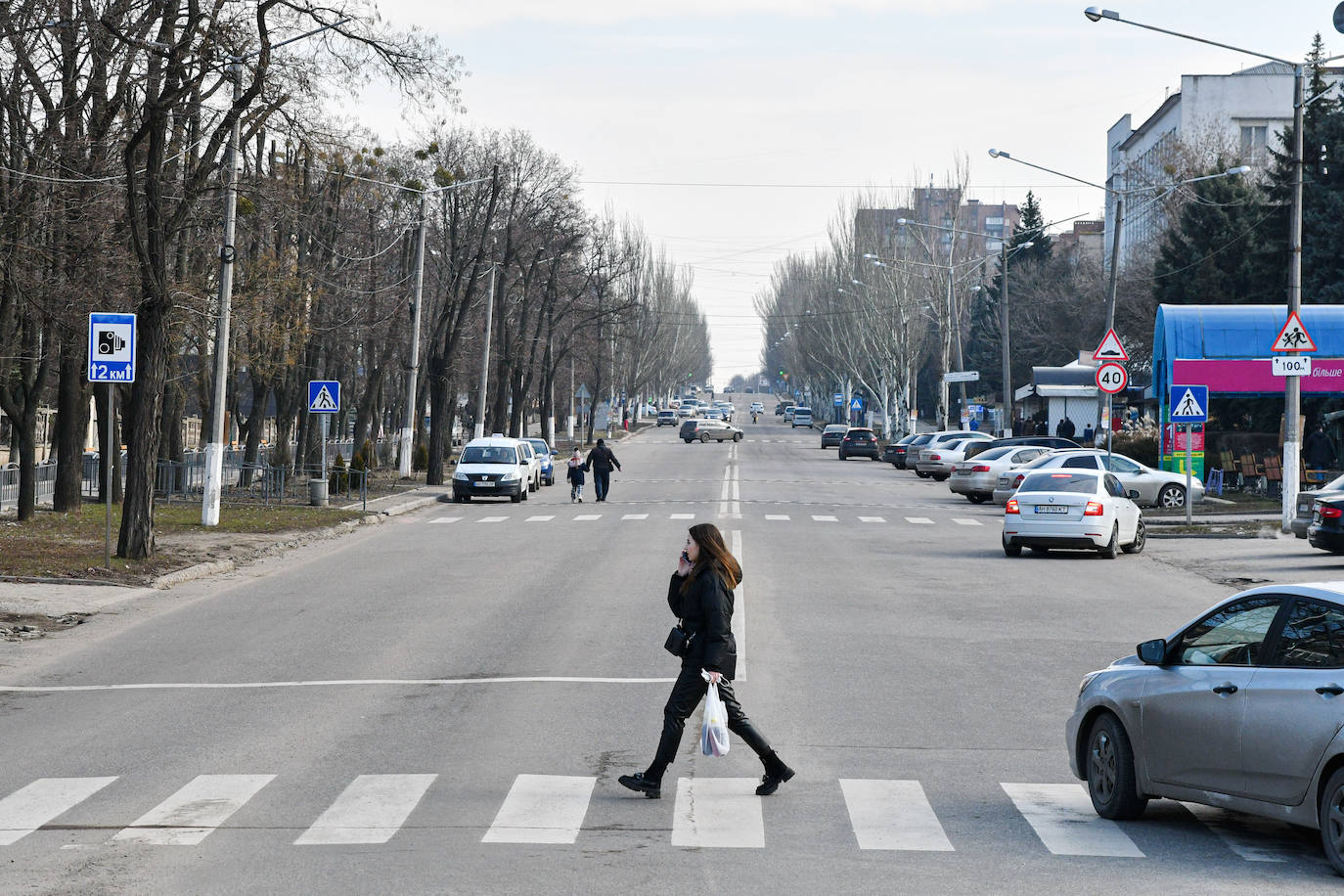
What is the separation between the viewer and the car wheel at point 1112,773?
8.47m

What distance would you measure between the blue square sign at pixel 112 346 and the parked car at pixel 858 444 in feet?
185

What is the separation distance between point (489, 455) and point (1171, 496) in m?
17.5

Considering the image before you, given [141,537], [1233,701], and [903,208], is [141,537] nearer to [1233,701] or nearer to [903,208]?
[1233,701]

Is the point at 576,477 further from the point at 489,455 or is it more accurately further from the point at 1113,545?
the point at 1113,545

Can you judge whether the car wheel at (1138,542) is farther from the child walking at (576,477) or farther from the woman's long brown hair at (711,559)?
the woman's long brown hair at (711,559)

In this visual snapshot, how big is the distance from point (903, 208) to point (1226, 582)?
73.0 m

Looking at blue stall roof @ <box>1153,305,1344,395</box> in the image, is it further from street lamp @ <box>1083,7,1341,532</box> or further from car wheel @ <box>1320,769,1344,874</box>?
car wheel @ <box>1320,769,1344,874</box>

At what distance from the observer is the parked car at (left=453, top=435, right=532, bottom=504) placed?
41.6 metres

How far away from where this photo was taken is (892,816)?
27.9ft

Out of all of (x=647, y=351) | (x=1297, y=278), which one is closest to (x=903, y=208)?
(x=647, y=351)

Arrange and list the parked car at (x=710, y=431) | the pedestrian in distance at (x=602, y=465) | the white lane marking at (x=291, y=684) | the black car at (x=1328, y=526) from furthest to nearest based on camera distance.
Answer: the parked car at (x=710, y=431) → the pedestrian in distance at (x=602, y=465) → the black car at (x=1328, y=526) → the white lane marking at (x=291, y=684)

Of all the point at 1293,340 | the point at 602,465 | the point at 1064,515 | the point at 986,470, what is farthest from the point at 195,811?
the point at 986,470

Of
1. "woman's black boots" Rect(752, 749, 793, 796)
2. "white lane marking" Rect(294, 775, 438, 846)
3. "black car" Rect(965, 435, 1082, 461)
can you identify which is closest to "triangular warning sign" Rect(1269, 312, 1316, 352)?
"black car" Rect(965, 435, 1082, 461)

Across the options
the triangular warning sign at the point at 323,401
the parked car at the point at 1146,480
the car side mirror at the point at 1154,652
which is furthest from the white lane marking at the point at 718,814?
the parked car at the point at 1146,480
